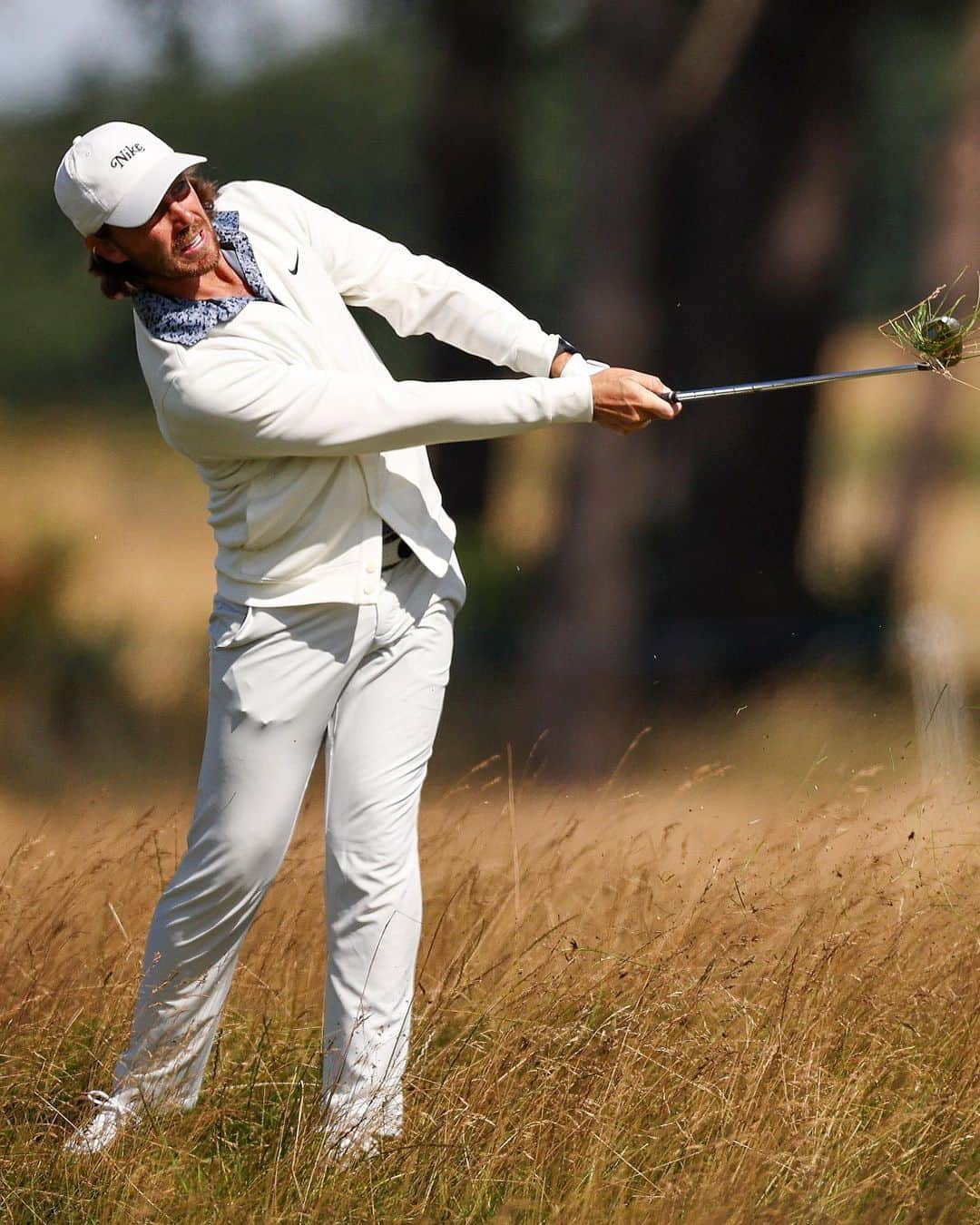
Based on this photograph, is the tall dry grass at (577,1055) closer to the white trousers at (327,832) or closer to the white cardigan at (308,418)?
the white trousers at (327,832)

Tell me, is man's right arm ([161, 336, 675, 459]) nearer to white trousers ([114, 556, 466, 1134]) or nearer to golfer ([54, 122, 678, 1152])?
golfer ([54, 122, 678, 1152])

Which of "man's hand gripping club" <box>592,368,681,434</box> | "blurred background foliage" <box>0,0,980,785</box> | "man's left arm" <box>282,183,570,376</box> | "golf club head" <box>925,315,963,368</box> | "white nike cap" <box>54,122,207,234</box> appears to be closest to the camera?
"white nike cap" <box>54,122,207,234</box>

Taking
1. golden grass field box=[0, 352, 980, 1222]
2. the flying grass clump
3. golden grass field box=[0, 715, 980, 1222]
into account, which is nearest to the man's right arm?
the flying grass clump

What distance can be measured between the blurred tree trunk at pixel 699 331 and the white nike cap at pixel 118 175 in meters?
3.57

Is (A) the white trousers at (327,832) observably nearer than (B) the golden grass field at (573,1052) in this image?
No

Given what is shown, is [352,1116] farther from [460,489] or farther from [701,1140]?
[460,489]

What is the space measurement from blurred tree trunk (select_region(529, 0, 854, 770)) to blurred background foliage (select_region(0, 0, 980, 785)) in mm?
10

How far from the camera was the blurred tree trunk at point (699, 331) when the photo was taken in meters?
5.98

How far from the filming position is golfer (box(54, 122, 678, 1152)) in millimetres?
2584

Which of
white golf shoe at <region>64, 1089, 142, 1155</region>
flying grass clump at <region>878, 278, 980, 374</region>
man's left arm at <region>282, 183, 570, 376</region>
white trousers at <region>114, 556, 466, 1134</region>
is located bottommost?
white golf shoe at <region>64, 1089, 142, 1155</region>

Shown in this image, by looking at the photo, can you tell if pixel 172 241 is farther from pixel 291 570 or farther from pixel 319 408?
pixel 291 570

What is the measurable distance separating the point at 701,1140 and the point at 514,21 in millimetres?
4353

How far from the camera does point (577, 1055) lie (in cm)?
279

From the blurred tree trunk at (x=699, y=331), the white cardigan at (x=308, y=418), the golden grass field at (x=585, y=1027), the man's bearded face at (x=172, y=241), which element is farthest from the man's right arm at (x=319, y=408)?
the blurred tree trunk at (x=699, y=331)
